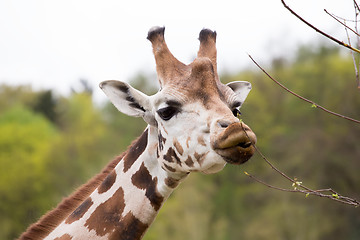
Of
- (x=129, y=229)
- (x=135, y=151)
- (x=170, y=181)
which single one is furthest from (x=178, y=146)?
(x=129, y=229)

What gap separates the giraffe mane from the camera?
223 inches

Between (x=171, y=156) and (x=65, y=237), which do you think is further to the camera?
(x=65, y=237)

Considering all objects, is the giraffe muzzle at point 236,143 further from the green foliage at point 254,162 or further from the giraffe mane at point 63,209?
the green foliage at point 254,162

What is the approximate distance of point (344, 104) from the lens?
3166 cm

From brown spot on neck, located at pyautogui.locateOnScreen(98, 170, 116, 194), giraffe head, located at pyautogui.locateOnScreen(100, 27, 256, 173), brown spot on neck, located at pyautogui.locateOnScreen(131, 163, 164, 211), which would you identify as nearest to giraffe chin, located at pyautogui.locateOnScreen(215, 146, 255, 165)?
giraffe head, located at pyautogui.locateOnScreen(100, 27, 256, 173)

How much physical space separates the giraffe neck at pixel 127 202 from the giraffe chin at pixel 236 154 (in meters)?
0.78

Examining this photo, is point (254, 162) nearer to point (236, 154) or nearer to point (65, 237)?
point (65, 237)

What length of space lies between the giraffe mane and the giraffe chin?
4.59ft

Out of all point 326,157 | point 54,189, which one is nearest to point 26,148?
point 54,189

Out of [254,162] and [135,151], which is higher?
[135,151]

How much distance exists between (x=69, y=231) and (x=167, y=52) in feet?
6.30

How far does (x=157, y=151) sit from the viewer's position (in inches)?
212

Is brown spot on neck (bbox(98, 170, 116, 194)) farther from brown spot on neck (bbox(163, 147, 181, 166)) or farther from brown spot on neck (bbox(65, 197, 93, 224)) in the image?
brown spot on neck (bbox(163, 147, 181, 166))

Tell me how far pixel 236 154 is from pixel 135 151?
54.4 inches
